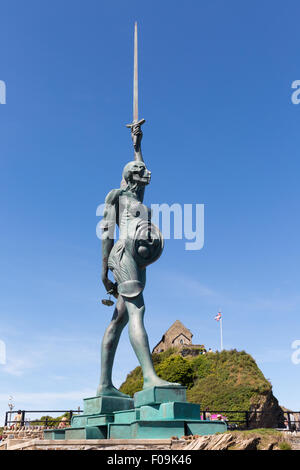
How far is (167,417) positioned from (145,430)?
328 mm

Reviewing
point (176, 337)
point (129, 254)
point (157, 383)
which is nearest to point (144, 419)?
point (157, 383)

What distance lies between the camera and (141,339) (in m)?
6.35

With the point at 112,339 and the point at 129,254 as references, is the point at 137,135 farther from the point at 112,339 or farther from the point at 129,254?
the point at 112,339

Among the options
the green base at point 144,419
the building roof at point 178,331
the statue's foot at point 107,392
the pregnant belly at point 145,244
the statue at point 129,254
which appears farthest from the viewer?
the building roof at point 178,331

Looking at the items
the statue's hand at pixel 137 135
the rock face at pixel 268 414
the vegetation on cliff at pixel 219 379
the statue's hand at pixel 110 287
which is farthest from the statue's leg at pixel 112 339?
the vegetation on cliff at pixel 219 379

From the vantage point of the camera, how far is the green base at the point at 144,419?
5336mm

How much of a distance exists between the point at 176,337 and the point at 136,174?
58798mm

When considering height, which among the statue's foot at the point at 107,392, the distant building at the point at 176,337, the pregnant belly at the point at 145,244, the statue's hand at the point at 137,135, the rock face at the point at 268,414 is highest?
the distant building at the point at 176,337

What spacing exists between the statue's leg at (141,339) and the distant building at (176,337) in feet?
188

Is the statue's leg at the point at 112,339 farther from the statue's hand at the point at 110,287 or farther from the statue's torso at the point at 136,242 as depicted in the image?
the statue's torso at the point at 136,242

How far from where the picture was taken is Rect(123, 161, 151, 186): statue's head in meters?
7.41
